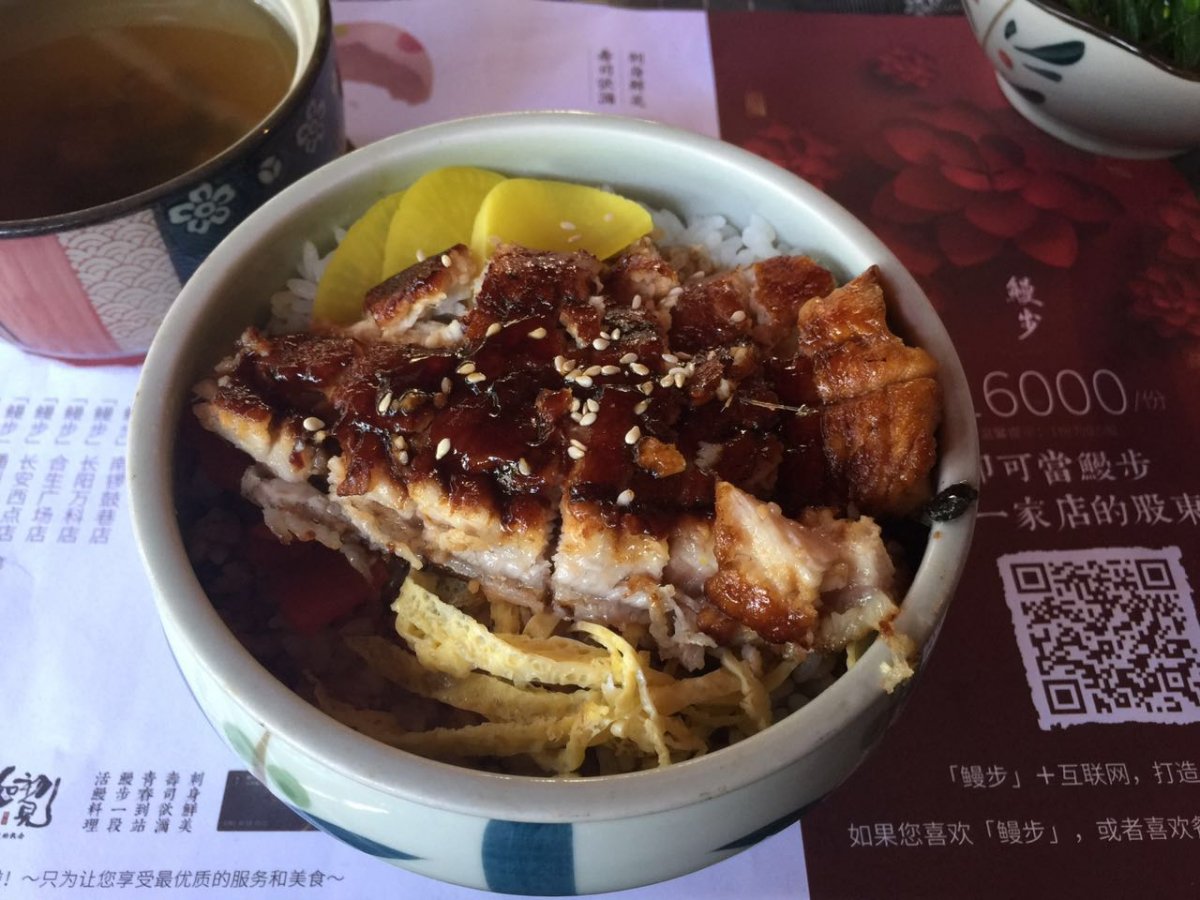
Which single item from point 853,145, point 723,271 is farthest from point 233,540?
point 853,145

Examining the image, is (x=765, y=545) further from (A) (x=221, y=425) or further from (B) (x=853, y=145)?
(B) (x=853, y=145)

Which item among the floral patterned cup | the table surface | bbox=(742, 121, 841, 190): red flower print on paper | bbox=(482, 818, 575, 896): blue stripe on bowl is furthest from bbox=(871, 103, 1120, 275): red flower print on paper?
bbox=(482, 818, 575, 896): blue stripe on bowl

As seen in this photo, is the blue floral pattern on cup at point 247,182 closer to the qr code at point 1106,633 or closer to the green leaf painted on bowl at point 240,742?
the green leaf painted on bowl at point 240,742

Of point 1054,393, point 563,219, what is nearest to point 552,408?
point 563,219

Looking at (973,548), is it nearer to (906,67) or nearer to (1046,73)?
(1046,73)

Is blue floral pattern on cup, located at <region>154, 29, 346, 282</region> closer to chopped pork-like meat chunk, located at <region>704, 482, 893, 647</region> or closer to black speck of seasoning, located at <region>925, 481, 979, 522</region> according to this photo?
chopped pork-like meat chunk, located at <region>704, 482, 893, 647</region>

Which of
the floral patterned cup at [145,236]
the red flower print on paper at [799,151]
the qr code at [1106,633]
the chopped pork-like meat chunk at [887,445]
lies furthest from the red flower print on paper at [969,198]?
the floral patterned cup at [145,236]
